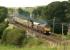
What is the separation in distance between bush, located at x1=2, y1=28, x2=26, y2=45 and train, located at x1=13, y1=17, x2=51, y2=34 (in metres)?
0.12

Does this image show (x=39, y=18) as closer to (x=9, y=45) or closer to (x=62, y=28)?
(x=62, y=28)

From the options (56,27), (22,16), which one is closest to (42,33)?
(56,27)

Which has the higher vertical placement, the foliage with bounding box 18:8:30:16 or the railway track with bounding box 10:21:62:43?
the foliage with bounding box 18:8:30:16

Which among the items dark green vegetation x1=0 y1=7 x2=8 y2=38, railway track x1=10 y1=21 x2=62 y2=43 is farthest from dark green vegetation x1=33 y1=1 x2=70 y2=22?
dark green vegetation x1=0 y1=7 x2=8 y2=38

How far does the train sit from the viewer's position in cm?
203

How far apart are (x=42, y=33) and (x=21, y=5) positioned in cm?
44

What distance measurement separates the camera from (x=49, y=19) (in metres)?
2.03

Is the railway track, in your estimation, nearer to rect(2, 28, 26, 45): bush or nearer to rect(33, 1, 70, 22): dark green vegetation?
rect(2, 28, 26, 45): bush

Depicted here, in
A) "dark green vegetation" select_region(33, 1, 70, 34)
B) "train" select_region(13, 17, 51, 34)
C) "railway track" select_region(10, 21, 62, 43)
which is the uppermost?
"dark green vegetation" select_region(33, 1, 70, 34)

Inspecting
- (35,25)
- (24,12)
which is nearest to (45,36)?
(35,25)

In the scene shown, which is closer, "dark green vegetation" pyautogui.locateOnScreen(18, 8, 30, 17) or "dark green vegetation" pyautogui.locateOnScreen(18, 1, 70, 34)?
"dark green vegetation" pyautogui.locateOnScreen(18, 1, 70, 34)

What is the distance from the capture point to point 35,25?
6.82 feet

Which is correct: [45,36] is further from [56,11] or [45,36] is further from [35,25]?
[56,11]

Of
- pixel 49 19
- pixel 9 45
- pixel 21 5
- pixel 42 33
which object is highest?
pixel 21 5
